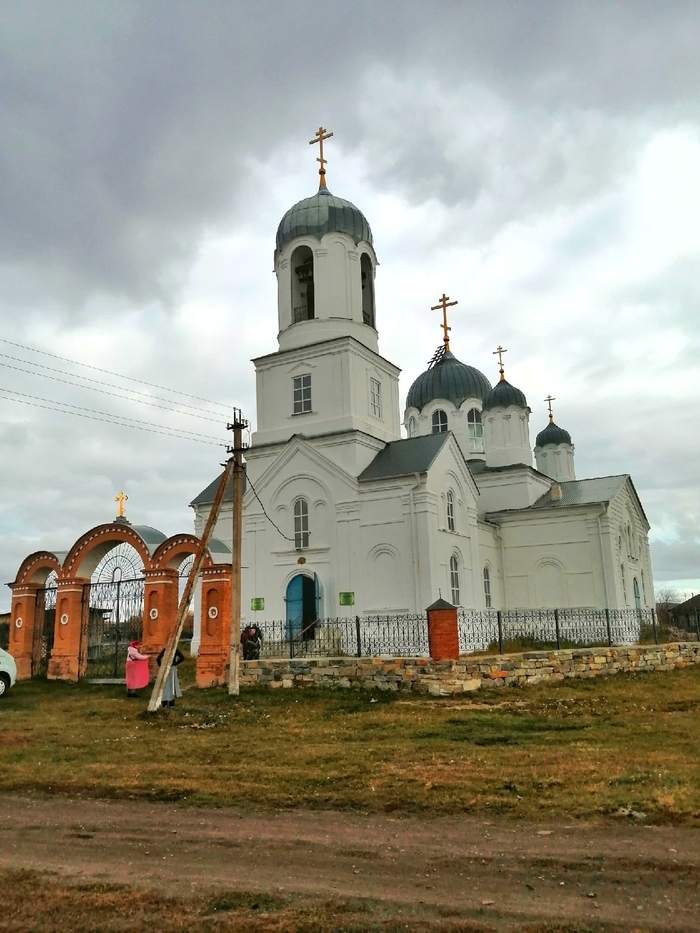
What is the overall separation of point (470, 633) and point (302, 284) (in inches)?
477

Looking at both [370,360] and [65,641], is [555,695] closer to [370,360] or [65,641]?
[65,641]

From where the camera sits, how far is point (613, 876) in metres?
5.27

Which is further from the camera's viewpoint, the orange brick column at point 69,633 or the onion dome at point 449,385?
the onion dome at point 449,385

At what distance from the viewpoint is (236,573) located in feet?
50.0

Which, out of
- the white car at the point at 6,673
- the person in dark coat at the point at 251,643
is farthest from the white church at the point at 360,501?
the white car at the point at 6,673

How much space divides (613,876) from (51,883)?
3.78m

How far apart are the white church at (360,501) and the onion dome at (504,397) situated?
360cm

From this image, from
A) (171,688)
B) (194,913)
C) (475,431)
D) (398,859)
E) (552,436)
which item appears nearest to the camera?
(194,913)

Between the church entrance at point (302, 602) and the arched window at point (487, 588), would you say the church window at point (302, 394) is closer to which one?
the church entrance at point (302, 602)

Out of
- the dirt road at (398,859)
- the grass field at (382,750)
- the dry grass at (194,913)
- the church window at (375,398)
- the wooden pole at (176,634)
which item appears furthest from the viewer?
the church window at (375,398)

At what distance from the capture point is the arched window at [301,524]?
904 inches

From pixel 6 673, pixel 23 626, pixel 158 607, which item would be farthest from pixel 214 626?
pixel 23 626

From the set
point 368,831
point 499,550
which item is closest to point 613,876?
point 368,831

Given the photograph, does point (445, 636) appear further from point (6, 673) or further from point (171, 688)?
point (6, 673)
